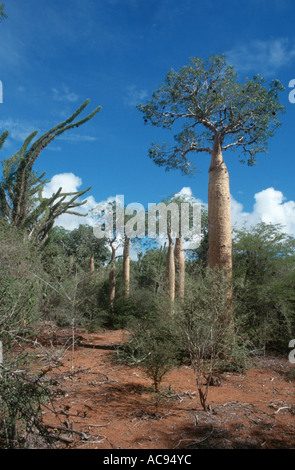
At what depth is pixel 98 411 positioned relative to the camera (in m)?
5.00

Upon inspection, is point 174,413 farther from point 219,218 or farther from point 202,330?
point 219,218

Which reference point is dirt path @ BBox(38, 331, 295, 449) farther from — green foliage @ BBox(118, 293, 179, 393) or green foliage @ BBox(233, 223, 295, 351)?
green foliage @ BBox(233, 223, 295, 351)

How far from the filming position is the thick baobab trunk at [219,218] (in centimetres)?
847

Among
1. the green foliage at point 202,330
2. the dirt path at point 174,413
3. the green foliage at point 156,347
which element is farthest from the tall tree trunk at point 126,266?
the green foliage at point 202,330

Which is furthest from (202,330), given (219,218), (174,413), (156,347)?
(219,218)

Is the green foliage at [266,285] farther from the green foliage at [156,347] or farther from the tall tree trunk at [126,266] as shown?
the tall tree trunk at [126,266]

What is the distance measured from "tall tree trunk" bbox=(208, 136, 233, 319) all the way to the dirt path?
273 cm

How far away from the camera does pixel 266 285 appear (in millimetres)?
9266

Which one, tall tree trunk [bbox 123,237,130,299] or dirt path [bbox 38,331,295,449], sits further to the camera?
tall tree trunk [bbox 123,237,130,299]

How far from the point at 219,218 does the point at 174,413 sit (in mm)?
5033

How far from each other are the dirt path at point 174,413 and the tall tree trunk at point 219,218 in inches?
107

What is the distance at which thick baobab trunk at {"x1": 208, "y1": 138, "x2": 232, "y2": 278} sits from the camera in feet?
27.8

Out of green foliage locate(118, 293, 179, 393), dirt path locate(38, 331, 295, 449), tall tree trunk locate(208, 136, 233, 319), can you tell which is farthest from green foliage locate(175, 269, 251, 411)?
tall tree trunk locate(208, 136, 233, 319)
